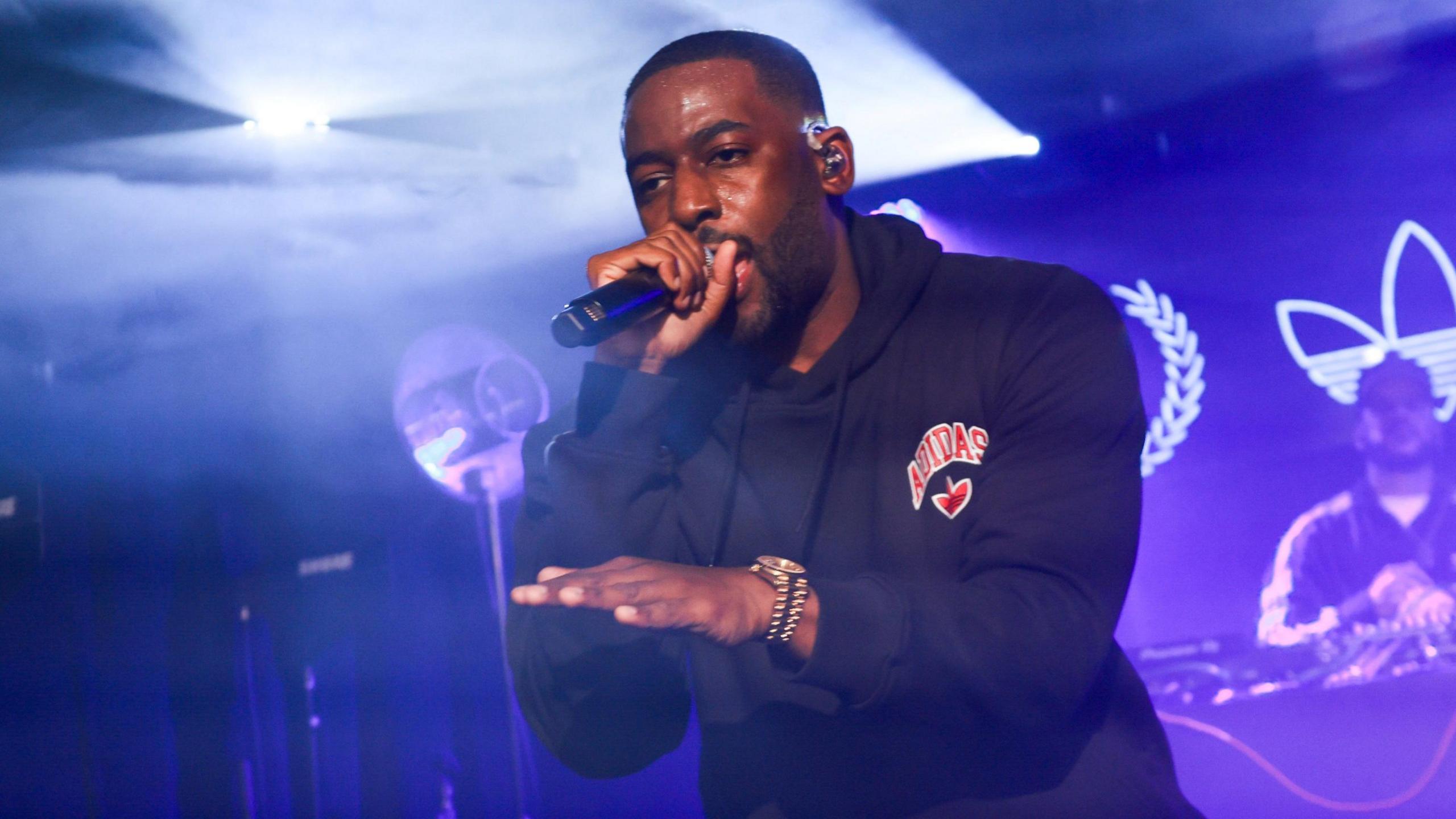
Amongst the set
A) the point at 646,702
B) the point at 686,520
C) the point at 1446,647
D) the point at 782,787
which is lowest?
the point at 1446,647

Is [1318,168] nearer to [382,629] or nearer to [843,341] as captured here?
[843,341]

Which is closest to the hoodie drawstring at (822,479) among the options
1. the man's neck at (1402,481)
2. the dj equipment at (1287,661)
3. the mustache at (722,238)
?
the mustache at (722,238)

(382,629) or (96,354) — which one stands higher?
Result: (96,354)

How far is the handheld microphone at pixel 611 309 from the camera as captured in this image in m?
1.19

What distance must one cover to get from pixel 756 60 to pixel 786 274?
36 cm

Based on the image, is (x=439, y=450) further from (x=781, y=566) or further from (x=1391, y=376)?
(x=1391, y=376)

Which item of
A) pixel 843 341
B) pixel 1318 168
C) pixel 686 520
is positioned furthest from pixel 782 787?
pixel 1318 168

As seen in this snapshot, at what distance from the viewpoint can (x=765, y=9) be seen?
11.0ft

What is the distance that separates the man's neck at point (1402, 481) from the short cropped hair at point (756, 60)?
3.44m

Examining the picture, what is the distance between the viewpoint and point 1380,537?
3939 millimetres

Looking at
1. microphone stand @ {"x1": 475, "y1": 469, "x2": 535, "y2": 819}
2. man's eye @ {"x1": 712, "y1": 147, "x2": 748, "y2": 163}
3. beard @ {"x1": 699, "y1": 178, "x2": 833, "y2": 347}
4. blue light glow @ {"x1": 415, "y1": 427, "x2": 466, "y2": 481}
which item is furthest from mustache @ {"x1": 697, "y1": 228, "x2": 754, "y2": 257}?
blue light glow @ {"x1": 415, "y1": 427, "x2": 466, "y2": 481}

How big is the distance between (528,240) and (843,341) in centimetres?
311

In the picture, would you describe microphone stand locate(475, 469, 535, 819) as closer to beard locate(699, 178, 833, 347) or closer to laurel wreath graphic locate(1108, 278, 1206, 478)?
beard locate(699, 178, 833, 347)

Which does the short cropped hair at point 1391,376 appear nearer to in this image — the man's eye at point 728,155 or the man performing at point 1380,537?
A: the man performing at point 1380,537
